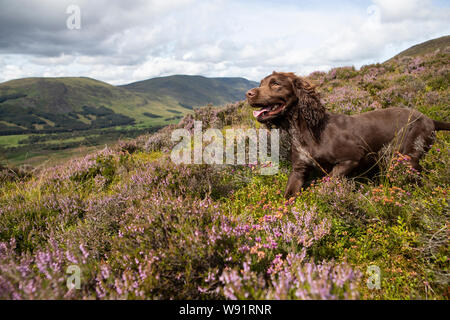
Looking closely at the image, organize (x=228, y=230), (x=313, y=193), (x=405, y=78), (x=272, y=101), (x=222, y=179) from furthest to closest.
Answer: (x=405, y=78) < (x=222, y=179) < (x=272, y=101) < (x=313, y=193) < (x=228, y=230)

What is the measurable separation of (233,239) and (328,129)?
2652 mm

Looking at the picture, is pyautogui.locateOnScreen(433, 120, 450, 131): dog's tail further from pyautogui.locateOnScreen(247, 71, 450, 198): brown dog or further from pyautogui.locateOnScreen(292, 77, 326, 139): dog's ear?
pyautogui.locateOnScreen(292, 77, 326, 139): dog's ear

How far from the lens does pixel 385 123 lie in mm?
4191

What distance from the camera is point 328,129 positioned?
4.06 meters

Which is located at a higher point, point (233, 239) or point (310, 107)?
point (310, 107)

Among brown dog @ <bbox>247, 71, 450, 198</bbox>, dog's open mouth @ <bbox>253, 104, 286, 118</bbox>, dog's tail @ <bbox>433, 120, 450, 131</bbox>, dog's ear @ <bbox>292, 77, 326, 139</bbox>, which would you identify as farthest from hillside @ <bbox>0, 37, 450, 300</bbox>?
A: dog's open mouth @ <bbox>253, 104, 286, 118</bbox>

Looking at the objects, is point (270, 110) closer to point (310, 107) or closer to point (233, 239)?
point (310, 107)

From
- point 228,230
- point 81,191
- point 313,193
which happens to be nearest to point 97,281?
point 228,230

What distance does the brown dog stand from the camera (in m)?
3.94

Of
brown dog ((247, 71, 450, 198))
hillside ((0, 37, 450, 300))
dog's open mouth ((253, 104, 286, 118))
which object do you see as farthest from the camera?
dog's open mouth ((253, 104, 286, 118))

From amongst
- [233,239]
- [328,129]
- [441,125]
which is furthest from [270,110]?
[441,125]

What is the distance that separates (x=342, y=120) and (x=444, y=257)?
2.56 meters

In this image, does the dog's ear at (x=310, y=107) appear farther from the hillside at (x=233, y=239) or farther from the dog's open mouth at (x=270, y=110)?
the hillside at (x=233, y=239)

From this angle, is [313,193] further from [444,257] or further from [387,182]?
[444,257]
